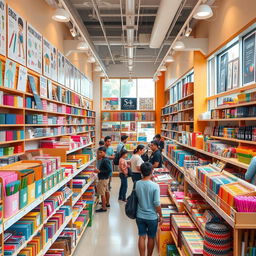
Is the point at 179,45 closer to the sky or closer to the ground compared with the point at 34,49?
closer to the sky

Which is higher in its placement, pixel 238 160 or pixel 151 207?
pixel 238 160

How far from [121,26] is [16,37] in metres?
5.29

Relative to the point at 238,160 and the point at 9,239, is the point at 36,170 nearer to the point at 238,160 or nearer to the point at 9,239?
the point at 9,239

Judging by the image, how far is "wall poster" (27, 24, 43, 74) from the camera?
5.00 meters

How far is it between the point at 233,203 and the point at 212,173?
3.68 feet

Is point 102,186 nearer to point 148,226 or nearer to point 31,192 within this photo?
point 148,226

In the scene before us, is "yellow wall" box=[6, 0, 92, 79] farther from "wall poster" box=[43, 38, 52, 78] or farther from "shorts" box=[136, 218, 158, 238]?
"shorts" box=[136, 218, 158, 238]

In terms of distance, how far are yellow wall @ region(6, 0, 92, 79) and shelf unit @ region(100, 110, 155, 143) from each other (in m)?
4.87

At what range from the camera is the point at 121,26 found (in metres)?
9.12

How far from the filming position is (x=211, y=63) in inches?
272

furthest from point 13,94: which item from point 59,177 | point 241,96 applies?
point 241,96

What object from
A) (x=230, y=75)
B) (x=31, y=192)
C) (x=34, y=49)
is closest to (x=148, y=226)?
(x=31, y=192)

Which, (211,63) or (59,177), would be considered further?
(211,63)

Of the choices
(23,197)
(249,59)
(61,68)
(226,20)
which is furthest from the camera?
(61,68)
